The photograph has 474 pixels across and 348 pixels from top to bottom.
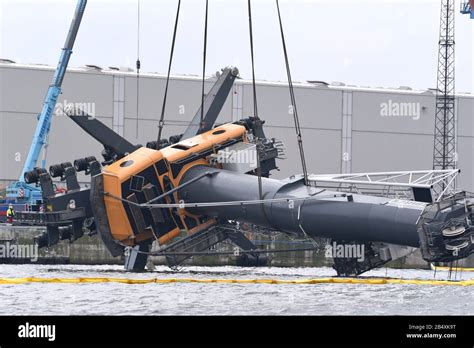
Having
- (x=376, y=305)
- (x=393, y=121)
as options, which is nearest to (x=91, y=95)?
(x=393, y=121)

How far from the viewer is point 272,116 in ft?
210

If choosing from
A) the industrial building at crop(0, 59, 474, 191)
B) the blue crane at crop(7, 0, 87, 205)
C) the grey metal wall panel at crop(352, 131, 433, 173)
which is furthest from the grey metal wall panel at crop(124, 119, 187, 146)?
the grey metal wall panel at crop(352, 131, 433, 173)

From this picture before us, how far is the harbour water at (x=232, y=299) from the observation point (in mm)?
19469

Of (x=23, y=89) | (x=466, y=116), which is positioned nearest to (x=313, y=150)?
(x=466, y=116)

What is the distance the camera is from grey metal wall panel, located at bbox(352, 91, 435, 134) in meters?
65.9

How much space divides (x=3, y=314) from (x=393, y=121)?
164ft

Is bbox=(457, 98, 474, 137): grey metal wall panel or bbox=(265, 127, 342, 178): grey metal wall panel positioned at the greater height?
bbox=(457, 98, 474, 137): grey metal wall panel

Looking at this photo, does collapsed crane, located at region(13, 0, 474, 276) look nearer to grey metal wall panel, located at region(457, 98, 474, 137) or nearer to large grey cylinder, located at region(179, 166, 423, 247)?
large grey cylinder, located at region(179, 166, 423, 247)

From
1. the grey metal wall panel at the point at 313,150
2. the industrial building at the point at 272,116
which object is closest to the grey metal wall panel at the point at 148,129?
the industrial building at the point at 272,116

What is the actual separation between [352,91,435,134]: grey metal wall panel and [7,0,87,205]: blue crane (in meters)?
22.7

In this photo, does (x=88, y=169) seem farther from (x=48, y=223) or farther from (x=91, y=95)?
(x=91, y=95)

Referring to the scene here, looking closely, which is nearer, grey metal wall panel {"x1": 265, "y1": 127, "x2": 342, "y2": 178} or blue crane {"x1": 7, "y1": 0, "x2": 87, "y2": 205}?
blue crane {"x1": 7, "y1": 0, "x2": 87, "y2": 205}

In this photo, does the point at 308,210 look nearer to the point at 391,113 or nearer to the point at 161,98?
the point at 161,98

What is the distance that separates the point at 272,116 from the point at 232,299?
4271 cm
